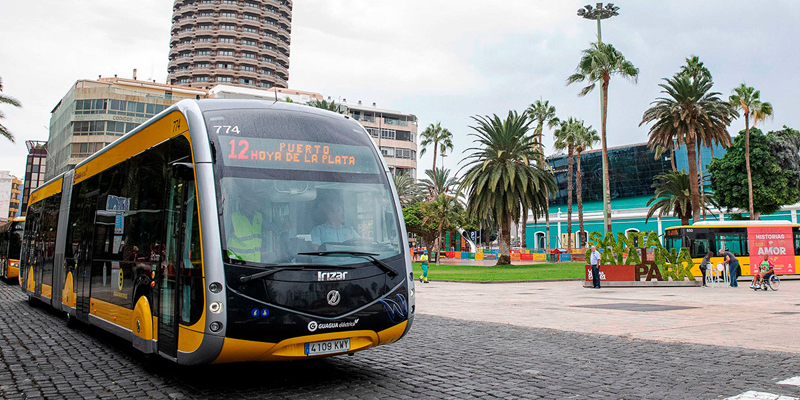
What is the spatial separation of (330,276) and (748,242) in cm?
2956

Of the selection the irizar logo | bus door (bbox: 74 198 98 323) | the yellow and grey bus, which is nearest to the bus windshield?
the irizar logo

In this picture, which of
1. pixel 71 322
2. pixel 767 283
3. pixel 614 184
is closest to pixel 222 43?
pixel 614 184

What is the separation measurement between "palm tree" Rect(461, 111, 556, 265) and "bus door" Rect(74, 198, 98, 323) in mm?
34366

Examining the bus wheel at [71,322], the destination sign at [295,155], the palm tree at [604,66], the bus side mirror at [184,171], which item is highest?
the palm tree at [604,66]

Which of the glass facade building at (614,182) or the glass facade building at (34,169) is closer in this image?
the glass facade building at (614,182)

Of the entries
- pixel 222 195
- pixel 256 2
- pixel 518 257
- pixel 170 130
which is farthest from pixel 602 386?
A: pixel 256 2

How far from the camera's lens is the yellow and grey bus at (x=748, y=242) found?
95.1ft

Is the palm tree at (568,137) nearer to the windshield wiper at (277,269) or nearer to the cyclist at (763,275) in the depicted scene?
the cyclist at (763,275)

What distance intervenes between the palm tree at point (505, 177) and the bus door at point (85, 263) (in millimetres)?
34366

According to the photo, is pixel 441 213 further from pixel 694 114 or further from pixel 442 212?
pixel 694 114

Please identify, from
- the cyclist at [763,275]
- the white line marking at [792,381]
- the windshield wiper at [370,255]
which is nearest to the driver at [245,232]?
the windshield wiper at [370,255]

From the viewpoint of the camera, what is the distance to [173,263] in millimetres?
5902

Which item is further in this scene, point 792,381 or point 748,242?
point 748,242

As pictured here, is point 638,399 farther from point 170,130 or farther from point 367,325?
point 170,130
